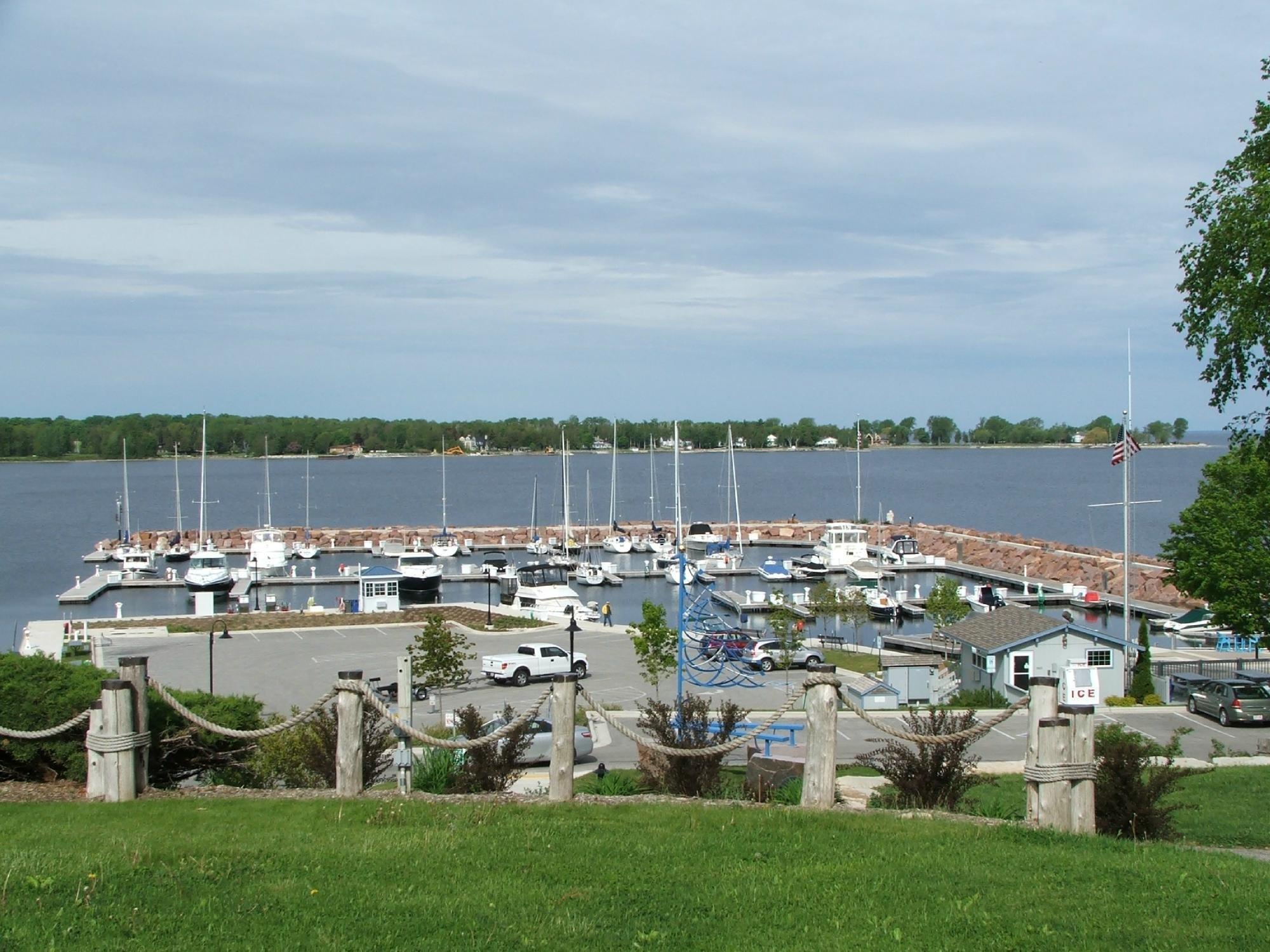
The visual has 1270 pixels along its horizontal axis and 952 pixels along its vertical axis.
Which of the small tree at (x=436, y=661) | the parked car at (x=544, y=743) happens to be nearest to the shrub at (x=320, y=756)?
the parked car at (x=544, y=743)

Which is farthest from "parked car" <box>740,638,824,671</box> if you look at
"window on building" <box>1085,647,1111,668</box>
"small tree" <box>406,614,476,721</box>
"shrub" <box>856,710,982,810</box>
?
"shrub" <box>856,710,982,810</box>

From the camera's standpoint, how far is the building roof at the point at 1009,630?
31.1 meters

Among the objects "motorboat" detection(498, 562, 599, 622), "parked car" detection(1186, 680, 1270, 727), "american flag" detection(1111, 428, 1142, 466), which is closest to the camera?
"parked car" detection(1186, 680, 1270, 727)

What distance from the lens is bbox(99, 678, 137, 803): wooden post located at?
9.99 m

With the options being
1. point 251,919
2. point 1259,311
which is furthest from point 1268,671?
point 251,919

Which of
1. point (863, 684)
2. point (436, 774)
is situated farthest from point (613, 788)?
point (863, 684)

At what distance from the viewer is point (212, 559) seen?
68.2m

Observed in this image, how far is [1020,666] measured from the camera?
101 ft

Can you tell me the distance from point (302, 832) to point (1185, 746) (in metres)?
21.9

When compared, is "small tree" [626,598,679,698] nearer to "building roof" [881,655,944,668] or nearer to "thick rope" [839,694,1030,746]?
"building roof" [881,655,944,668]

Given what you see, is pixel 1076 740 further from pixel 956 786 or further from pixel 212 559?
pixel 212 559

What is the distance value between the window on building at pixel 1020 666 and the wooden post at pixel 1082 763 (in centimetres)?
2308

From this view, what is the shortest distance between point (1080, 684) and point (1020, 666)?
167cm

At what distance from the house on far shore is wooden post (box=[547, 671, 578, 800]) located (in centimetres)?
2367
